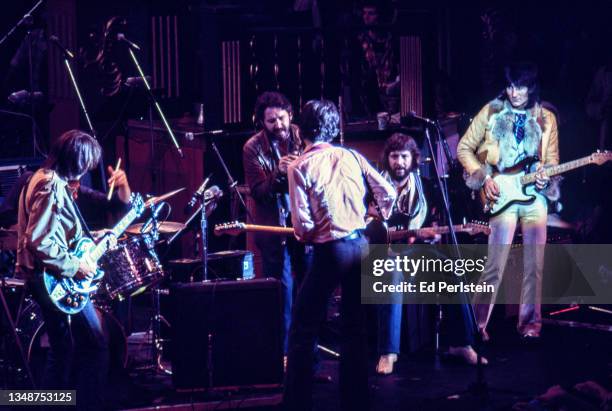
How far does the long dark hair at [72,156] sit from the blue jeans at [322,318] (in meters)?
1.52

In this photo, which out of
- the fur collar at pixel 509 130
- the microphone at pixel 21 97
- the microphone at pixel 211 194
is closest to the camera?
the microphone at pixel 211 194

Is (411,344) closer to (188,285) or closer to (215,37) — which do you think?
(188,285)

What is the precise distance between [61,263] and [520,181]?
438 centimetres

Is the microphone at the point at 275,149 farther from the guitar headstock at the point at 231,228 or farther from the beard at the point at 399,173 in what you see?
the beard at the point at 399,173

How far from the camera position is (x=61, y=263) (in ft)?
16.6

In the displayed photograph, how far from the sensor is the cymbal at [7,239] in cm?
671

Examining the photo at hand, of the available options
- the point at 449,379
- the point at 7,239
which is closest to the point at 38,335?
the point at 7,239

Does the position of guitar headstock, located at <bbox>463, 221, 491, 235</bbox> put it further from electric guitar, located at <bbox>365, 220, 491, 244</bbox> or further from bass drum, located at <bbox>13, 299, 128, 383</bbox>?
bass drum, located at <bbox>13, 299, 128, 383</bbox>

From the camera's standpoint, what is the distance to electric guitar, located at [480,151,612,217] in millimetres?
7719

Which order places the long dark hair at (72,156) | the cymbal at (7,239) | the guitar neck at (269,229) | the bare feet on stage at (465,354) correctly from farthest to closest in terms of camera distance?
the bare feet on stage at (465,354)
the cymbal at (7,239)
the guitar neck at (269,229)
the long dark hair at (72,156)

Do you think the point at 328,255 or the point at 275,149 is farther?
the point at 275,149

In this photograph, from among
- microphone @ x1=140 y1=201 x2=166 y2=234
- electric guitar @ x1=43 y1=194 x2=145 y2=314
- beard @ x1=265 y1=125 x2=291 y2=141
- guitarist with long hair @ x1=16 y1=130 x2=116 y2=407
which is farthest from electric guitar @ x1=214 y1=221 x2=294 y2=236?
guitarist with long hair @ x1=16 y1=130 x2=116 y2=407

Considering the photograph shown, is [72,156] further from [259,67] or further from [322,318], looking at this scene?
[259,67]

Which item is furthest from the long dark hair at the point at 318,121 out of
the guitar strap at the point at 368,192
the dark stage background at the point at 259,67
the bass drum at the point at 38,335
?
the dark stage background at the point at 259,67
